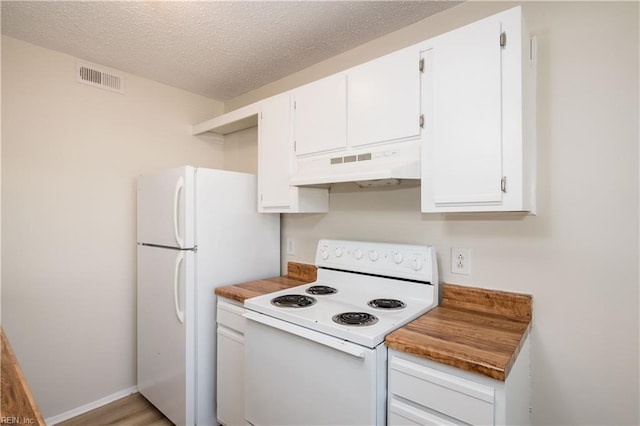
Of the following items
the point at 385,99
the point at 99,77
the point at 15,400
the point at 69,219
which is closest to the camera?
the point at 15,400

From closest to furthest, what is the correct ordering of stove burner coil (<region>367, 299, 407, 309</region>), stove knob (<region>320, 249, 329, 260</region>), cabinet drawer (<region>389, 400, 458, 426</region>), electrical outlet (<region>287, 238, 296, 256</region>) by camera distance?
1. cabinet drawer (<region>389, 400, 458, 426</region>)
2. stove burner coil (<region>367, 299, 407, 309</region>)
3. stove knob (<region>320, 249, 329, 260</region>)
4. electrical outlet (<region>287, 238, 296, 256</region>)

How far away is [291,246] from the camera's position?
2588 mm

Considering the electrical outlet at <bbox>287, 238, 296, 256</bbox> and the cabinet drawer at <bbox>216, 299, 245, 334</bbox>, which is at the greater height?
the electrical outlet at <bbox>287, 238, 296, 256</bbox>

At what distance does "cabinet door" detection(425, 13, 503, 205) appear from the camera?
4.40ft

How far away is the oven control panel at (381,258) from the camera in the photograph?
1.71 meters

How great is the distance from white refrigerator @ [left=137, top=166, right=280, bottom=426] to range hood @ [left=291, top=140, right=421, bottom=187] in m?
0.59

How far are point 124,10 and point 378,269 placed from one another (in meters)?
1.98

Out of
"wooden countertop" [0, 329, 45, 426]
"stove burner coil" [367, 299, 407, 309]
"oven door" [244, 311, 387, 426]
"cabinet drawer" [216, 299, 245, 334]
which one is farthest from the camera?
"cabinet drawer" [216, 299, 245, 334]

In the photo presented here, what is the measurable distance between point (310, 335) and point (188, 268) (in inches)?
39.2

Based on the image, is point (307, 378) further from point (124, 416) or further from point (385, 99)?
point (124, 416)

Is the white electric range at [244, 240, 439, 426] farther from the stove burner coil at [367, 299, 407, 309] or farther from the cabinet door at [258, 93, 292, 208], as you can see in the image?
the cabinet door at [258, 93, 292, 208]

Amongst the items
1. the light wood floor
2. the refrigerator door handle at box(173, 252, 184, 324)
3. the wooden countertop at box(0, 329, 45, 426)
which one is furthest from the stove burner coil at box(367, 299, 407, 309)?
the light wood floor

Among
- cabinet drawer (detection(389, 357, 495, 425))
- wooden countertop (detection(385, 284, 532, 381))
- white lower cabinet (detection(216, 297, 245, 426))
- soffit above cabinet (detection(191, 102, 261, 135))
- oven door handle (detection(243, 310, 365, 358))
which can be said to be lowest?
white lower cabinet (detection(216, 297, 245, 426))

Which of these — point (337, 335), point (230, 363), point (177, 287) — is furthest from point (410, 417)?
point (177, 287)
